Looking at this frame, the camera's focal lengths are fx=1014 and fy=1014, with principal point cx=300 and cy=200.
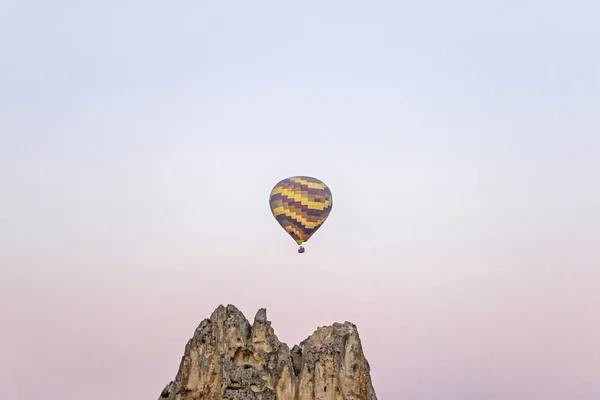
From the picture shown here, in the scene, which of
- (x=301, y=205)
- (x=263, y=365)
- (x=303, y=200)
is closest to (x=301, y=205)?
(x=301, y=205)

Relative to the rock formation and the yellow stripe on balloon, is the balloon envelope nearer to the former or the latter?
the yellow stripe on balloon

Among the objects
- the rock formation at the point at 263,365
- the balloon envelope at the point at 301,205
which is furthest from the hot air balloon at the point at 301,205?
the rock formation at the point at 263,365

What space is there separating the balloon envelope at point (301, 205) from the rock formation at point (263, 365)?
1084 centimetres

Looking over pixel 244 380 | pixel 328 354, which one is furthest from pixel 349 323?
pixel 244 380

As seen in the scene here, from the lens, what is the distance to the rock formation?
A: 282ft

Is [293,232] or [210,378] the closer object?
[210,378]

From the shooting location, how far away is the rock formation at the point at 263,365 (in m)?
85.9

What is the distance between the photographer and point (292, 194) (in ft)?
316

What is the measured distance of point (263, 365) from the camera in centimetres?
8756

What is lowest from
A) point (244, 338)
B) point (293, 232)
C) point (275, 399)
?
point (275, 399)

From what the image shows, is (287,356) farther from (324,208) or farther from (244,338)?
(324,208)

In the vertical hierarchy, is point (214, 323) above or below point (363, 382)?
above

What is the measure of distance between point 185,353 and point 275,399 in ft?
29.9

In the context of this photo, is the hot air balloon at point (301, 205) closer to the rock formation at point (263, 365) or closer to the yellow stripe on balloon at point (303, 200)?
the yellow stripe on balloon at point (303, 200)
